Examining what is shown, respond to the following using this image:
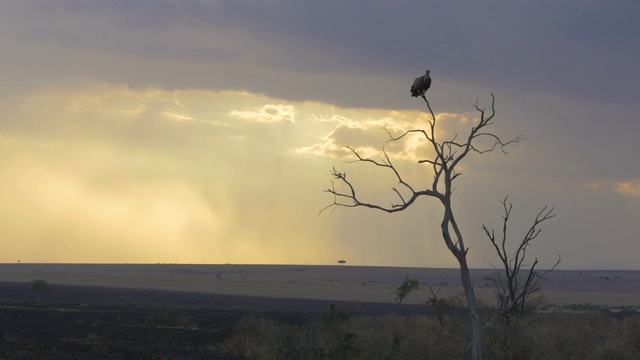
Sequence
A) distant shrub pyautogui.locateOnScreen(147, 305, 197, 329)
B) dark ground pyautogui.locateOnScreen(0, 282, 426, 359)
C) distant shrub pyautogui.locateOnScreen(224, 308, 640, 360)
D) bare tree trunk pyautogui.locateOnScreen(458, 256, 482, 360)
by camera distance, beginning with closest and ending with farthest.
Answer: bare tree trunk pyautogui.locateOnScreen(458, 256, 482, 360)
distant shrub pyautogui.locateOnScreen(224, 308, 640, 360)
dark ground pyautogui.locateOnScreen(0, 282, 426, 359)
distant shrub pyautogui.locateOnScreen(147, 305, 197, 329)

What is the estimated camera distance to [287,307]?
83625mm

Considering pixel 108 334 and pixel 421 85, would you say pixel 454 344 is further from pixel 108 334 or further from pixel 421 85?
pixel 108 334

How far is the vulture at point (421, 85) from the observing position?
17.5m

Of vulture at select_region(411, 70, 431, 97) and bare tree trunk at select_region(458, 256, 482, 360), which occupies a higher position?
vulture at select_region(411, 70, 431, 97)

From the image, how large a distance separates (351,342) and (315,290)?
101 meters

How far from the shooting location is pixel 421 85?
17.6 meters

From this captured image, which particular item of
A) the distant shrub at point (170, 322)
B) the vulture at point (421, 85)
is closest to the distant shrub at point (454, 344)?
the vulture at point (421, 85)

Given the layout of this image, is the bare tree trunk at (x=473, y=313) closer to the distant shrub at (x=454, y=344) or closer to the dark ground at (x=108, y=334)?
the distant shrub at (x=454, y=344)

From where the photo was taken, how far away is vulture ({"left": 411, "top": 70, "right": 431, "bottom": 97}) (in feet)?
57.5

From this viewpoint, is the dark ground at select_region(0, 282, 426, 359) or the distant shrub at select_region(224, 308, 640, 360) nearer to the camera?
the distant shrub at select_region(224, 308, 640, 360)

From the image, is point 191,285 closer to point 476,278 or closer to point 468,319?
point 476,278

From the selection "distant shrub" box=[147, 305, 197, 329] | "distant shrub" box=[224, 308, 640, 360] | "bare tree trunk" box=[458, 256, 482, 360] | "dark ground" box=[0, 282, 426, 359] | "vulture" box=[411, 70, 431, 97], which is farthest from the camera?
Answer: "distant shrub" box=[147, 305, 197, 329]

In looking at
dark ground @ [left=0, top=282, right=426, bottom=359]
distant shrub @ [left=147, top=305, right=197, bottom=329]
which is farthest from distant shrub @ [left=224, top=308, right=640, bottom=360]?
distant shrub @ [left=147, top=305, right=197, bottom=329]

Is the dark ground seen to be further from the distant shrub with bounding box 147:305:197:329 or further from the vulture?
the vulture
